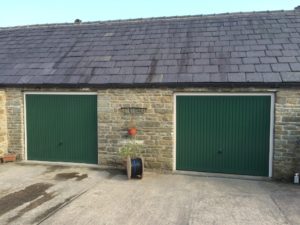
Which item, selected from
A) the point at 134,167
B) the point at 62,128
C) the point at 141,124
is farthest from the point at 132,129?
the point at 62,128

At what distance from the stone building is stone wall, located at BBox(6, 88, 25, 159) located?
1.4 inches

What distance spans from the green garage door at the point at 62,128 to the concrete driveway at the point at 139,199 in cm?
109

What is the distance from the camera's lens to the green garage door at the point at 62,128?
9.03m

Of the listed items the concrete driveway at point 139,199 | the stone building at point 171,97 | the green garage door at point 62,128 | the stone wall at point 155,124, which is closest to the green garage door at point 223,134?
the stone building at point 171,97

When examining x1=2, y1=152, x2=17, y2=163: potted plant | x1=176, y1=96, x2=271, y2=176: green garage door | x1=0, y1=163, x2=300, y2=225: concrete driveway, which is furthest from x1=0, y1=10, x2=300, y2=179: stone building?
x1=0, y1=163, x2=300, y2=225: concrete driveway

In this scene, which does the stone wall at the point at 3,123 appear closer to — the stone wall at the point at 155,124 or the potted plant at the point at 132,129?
the stone wall at the point at 155,124

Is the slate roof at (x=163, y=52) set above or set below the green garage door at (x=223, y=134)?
above

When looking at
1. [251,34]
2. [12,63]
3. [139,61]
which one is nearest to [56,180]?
[139,61]

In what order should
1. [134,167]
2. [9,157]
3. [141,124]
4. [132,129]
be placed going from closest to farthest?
[134,167] < [132,129] < [141,124] < [9,157]

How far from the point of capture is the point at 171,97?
8203 millimetres

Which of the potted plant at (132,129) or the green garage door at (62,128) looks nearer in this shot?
the potted plant at (132,129)

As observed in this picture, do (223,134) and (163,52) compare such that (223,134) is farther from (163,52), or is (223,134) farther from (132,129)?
(163,52)

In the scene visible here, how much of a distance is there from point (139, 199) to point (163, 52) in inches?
201

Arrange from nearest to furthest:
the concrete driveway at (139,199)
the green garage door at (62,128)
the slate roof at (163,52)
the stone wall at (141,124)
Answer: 1. the concrete driveway at (139,199)
2. the slate roof at (163,52)
3. the stone wall at (141,124)
4. the green garage door at (62,128)
